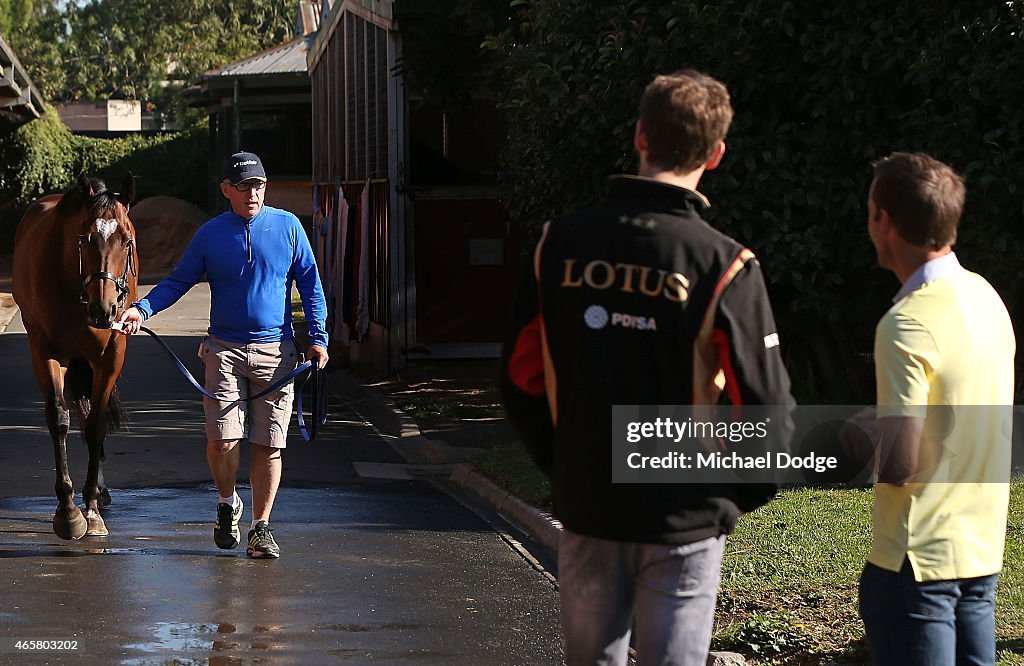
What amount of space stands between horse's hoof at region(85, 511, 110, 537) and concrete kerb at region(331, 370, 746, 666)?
2.47 metres

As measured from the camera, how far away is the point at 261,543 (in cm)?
816

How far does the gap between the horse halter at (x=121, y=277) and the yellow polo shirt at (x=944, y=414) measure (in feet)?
18.5

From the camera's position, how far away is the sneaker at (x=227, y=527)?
8203mm

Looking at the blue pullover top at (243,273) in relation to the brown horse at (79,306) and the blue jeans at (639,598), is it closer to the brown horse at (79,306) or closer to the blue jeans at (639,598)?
the brown horse at (79,306)

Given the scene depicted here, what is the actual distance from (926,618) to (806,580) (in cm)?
375

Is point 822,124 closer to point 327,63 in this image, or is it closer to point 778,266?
point 778,266

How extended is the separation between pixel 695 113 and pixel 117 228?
5763 mm

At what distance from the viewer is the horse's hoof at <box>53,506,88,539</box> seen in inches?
341

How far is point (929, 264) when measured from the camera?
146 inches

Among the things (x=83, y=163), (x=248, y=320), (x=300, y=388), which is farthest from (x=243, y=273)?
(x=83, y=163)

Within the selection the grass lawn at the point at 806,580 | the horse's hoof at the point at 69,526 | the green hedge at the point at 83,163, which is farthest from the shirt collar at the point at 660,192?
the green hedge at the point at 83,163

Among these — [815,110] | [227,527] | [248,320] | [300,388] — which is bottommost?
[227,527]

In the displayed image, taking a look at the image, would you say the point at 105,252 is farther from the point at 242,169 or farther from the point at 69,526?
the point at 69,526

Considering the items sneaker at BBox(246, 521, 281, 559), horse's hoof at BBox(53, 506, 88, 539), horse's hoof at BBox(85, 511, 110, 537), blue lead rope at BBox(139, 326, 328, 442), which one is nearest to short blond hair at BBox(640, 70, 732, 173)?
blue lead rope at BBox(139, 326, 328, 442)
